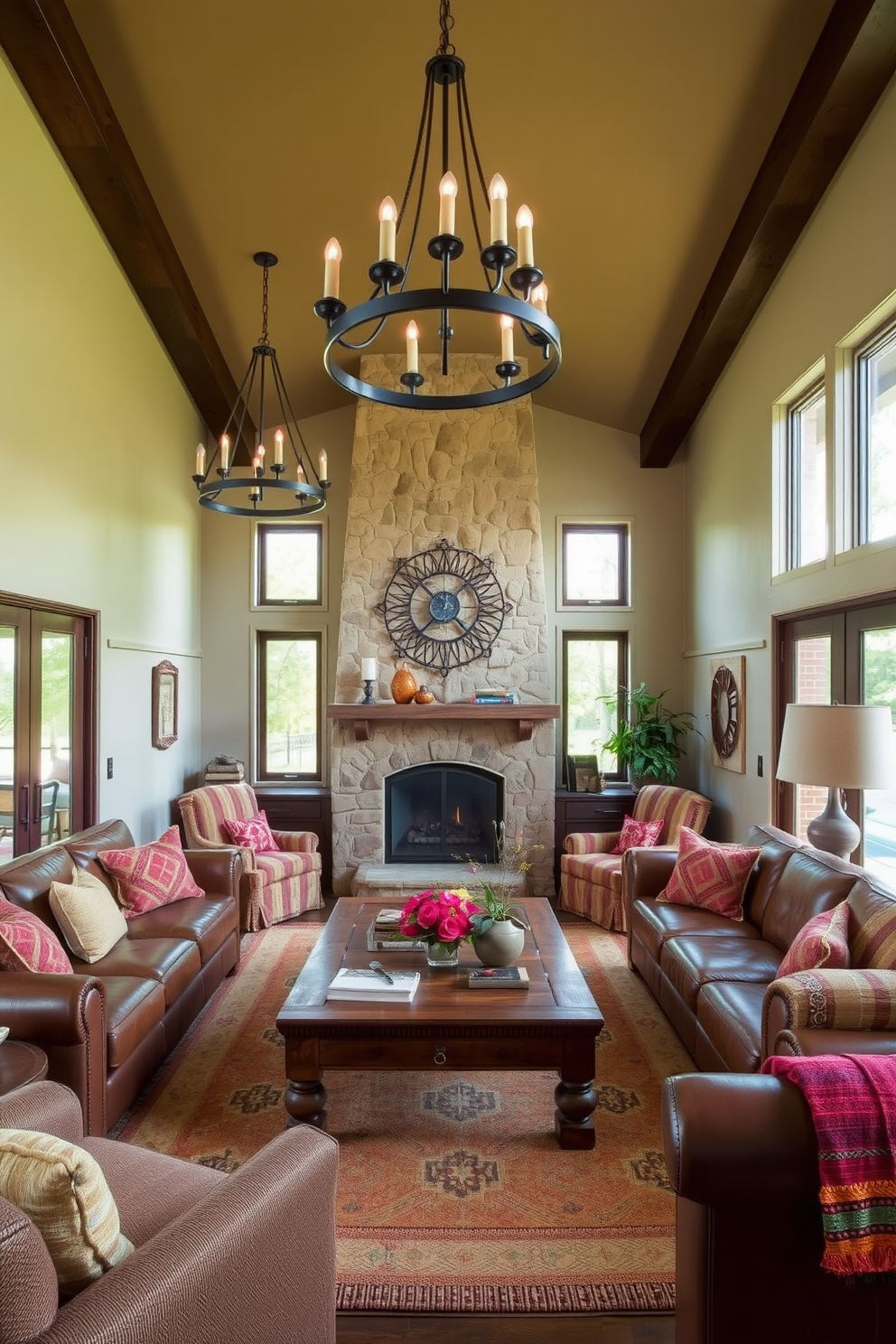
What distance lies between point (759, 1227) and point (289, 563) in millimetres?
5811

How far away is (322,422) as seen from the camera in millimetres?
6621

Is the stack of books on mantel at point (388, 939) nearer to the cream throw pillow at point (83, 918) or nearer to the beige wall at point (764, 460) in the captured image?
the cream throw pillow at point (83, 918)

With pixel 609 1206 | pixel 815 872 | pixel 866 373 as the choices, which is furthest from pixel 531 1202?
pixel 866 373

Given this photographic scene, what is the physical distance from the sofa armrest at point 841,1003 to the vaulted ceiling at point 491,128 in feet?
10.7

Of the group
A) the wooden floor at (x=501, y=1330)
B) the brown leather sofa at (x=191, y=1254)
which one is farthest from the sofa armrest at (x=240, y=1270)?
the wooden floor at (x=501, y=1330)

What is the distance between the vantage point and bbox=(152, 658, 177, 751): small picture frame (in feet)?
Result: 17.6

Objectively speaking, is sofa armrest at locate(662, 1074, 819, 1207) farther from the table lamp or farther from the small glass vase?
the table lamp

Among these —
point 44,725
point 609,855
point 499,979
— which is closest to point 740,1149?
point 499,979

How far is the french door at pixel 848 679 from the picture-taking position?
333 cm

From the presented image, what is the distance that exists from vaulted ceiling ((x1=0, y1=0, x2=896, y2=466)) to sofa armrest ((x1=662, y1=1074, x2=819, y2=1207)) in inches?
140

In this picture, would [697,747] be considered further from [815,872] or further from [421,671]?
[815,872]

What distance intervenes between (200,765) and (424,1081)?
403cm

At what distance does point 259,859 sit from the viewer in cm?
519

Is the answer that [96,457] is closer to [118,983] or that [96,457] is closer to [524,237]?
[118,983]
